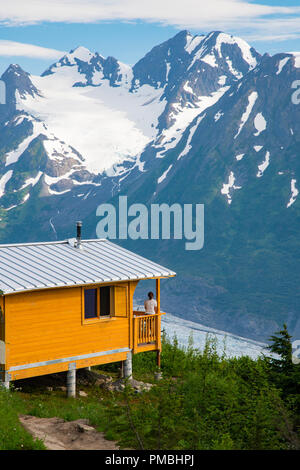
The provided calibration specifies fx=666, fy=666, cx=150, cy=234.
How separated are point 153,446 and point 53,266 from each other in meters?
9.91

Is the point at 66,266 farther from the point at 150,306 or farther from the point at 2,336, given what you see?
the point at 150,306

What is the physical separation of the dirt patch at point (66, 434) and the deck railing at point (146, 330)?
6.28m

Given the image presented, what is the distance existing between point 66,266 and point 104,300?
6.13ft

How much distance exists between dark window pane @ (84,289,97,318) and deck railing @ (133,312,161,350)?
5.52 ft

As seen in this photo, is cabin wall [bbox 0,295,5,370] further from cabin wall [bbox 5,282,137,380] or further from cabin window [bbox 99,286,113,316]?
cabin window [bbox 99,286,113,316]

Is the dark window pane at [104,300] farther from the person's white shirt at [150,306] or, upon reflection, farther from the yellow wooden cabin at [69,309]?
the person's white shirt at [150,306]

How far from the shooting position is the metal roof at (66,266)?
20.1m

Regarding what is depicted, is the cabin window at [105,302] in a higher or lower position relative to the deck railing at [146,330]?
higher

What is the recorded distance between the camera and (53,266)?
21.6 m

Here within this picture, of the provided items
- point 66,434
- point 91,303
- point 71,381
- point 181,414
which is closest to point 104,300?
point 91,303

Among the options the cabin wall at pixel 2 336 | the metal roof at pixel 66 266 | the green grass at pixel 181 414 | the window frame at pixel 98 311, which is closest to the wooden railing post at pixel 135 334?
the window frame at pixel 98 311

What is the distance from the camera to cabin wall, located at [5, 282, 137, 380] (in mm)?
19672

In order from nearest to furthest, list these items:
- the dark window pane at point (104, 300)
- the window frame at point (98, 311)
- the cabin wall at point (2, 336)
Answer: the cabin wall at point (2, 336) → the window frame at point (98, 311) → the dark window pane at point (104, 300)

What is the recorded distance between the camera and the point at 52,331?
812 inches
